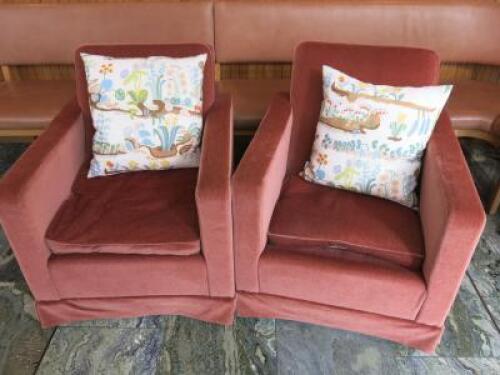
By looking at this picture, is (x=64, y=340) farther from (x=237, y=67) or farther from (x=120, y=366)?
(x=237, y=67)

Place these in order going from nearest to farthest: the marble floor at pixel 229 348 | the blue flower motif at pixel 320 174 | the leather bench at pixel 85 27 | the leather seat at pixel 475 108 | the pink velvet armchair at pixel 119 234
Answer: the pink velvet armchair at pixel 119 234
the marble floor at pixel 229 348
the blue flower motif at pixel 320 174
the leather seat at pixel 475 108
the leather bench at pixel 85 27

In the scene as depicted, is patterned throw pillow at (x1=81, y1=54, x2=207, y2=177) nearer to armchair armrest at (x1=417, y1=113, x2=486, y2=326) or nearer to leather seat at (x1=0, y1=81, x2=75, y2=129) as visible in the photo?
leather seat at (x1=0, y1=81, x2=75, y2=129)

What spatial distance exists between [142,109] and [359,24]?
1.22 metres

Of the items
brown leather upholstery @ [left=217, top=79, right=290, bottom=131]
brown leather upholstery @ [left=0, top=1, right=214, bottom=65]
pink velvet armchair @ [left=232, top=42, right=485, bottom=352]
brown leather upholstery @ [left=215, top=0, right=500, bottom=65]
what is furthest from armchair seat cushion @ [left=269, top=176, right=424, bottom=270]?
brown leather upholstery @ [left=0, top=1, right=214, bottom=65]

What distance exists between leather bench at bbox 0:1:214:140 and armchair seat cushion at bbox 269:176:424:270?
114 centimetres

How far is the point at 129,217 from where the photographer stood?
1.38 metres

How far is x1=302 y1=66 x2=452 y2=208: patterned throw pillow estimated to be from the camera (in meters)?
1.40

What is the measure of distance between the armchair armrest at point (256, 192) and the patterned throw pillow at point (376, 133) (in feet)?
0.59

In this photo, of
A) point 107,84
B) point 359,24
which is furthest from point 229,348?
point 359,24

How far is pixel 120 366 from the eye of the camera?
1387mm

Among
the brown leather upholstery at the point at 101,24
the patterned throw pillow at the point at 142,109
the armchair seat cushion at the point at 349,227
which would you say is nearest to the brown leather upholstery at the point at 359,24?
the brown leather upholstery at the point at 101,24

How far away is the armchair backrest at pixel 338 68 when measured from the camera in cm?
154

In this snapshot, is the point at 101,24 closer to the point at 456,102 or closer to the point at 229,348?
the point at 229,348

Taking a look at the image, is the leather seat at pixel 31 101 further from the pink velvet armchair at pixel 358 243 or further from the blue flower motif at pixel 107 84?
the pink velvet armchair at pixel 358 243
